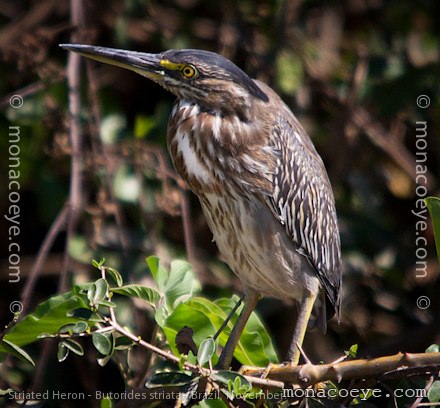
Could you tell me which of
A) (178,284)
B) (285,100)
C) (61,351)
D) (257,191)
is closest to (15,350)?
(61,351)

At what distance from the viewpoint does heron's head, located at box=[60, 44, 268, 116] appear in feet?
9.51

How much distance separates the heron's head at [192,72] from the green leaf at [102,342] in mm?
1059

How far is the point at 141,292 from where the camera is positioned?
2.49 meters

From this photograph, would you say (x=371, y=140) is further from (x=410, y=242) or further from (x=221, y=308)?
(x=221, y=308)

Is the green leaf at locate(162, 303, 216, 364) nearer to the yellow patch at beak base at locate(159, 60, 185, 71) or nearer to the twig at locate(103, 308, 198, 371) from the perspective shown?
the twig at locate(103, 308, 198, 371)

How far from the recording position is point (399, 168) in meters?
4.76

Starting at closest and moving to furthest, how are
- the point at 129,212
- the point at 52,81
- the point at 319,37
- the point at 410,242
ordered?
the point at 52,81, the point at 129,212, the point at 410,242, the point at 319,37

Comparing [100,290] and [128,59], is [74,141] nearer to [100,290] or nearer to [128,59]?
[128,59]

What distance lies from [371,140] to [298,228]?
1631 mm

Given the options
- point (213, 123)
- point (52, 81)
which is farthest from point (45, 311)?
point (52, 81)

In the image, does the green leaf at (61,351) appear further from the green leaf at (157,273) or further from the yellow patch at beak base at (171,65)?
the yellow patch at beak base at (171,65)

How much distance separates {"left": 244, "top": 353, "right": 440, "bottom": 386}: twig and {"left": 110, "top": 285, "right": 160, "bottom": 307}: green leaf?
19.7 inches

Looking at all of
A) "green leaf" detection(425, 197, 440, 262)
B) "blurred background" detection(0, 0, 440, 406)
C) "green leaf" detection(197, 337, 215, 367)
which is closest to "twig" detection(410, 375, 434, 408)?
"green leaf" detection(425, 197, 440, 262)

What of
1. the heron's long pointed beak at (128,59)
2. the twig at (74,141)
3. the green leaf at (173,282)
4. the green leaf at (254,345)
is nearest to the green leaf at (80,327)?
the green leaf at (173,282)
